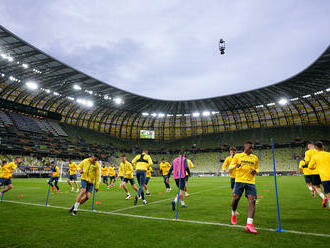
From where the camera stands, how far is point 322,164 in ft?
20.8

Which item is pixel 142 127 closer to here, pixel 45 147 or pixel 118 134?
pixel 118 134

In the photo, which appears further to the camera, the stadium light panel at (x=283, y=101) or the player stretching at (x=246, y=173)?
the stadium light panel at (x=283, y=101)

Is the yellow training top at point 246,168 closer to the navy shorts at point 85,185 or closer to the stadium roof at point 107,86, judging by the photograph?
the navy shorts at point 85,185

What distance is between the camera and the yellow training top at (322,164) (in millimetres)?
6216

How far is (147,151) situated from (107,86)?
105 ft

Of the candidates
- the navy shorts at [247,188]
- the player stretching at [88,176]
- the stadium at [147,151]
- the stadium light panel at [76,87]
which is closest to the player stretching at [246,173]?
the navy shorts at [247,188]

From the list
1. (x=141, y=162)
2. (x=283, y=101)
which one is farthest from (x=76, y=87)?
(x=283, y=101)

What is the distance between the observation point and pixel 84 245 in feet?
13.6

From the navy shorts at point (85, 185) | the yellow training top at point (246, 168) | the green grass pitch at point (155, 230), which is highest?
the yellow training top at point (246, 168)

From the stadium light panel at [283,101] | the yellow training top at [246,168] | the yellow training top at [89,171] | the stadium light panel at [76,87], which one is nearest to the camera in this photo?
the yellow training top at [246,168]

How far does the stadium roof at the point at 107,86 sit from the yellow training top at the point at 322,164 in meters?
28.1

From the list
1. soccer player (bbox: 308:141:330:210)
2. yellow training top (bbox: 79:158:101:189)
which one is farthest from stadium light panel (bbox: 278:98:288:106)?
yellow training top (bbox: 79:158:101:189)

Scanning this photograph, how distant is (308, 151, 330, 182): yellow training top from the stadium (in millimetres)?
1236

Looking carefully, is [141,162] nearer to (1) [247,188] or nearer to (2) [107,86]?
(1) [247,188]
